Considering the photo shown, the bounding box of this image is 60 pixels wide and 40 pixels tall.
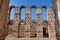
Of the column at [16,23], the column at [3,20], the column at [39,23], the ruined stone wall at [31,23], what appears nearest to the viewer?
the column at [3,20]

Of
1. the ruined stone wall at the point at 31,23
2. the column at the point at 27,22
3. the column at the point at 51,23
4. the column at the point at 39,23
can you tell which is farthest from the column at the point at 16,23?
the column at the point at 51,23

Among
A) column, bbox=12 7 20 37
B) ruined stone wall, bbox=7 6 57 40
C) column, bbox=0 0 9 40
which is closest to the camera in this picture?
column, bbox=0 0 9 40

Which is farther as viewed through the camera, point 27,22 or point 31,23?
point 31,23

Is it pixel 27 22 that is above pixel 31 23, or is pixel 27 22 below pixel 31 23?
above

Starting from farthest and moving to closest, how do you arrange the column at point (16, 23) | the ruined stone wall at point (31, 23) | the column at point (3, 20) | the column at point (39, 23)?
the column at point (16, 23)
the ruined stone wall at point (31, 23)
the column at point (39, 23)
the column at point (3, 20)

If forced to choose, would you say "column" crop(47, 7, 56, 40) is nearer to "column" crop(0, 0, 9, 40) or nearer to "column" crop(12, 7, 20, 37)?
"column" crop(12, 7, 20, 37)

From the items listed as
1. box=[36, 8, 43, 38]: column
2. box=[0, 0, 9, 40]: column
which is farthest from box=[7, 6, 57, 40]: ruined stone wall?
box=[0, 0, 9, 40]: column

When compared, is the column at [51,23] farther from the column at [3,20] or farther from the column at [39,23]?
the column at [3,20]

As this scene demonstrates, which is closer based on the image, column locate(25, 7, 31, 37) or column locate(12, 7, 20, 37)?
column locate(25, 7, 31, 37)

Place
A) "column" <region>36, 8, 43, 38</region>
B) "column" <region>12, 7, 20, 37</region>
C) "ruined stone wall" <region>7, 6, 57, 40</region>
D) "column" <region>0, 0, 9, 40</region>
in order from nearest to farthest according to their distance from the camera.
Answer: "column" <region>0, 0, 9, 40</region> → "column" <region>36, 8, 43, 38</region> → "ruined stone wall" <region>7, 6, 57, 40</region> → "column" <region>12, 7, 20, 37</region>

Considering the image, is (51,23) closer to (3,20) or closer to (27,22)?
(27,22)

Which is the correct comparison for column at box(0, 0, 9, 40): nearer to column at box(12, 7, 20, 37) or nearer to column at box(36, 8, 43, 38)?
column at box(36, 8, 43, 38)

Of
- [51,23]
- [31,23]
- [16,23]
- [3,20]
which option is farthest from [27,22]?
[3,20]

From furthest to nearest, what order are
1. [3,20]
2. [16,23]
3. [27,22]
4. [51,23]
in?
[16,23]
[51,23]
[27,22]
[3,20]
